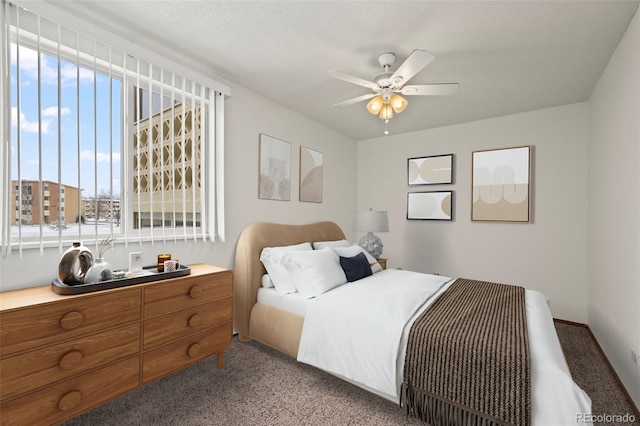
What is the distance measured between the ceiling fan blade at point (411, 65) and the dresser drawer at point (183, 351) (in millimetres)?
2277

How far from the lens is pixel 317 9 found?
1838mm

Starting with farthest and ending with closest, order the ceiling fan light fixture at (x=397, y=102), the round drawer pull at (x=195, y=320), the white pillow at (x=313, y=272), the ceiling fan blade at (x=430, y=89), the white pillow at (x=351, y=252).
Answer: the white pillow at (x=351, y=252) < the white pillow at (x=313, y=272) < the ceiling fan light fixture at (x=397, y=102) < the ceiling fan blade at (x=430, y=89) < the round drawer pull at (x=195, y=320)

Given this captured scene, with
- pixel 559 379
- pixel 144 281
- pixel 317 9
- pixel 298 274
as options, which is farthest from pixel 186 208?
pixel 559 379

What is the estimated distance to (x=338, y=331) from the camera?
78.3 inches

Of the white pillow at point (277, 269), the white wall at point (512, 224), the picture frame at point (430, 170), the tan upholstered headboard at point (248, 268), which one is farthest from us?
the picture frame at point (430, 170)

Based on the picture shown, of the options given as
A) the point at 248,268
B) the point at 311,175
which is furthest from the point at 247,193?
the point at 311,175

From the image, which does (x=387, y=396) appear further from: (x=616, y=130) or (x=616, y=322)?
(x=616, y=130)

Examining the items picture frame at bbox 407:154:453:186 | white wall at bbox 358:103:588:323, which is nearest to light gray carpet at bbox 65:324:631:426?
white wall at bbox 358:103:588:323

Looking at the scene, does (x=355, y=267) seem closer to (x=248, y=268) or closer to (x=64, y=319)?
(x=248, y=268)

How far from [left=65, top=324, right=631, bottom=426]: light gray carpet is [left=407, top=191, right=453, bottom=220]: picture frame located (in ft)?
6.98

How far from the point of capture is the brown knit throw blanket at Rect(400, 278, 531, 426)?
4.56ft

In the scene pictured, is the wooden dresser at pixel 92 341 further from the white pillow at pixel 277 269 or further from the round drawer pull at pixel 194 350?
the white pillow at pixel 277 269

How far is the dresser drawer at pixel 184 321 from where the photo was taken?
1.84 metres

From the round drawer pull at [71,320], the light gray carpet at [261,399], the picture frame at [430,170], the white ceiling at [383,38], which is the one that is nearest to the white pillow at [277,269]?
the light gray carpet at [261,399]
